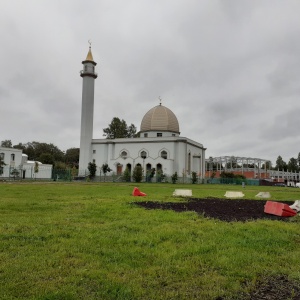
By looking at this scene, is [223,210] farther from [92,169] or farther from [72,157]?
[72,157]

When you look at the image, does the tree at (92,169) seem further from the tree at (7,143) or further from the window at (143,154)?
the tree at (7,143)

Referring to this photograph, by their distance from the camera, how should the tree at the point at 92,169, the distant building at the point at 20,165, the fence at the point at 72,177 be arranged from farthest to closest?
the distant building at the point at 20,165
the tree at the point at 92,169
the fence at the point at 72,177

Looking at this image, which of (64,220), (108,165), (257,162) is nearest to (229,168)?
(257,162)

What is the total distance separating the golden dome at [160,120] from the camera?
A: 6819 centimetres

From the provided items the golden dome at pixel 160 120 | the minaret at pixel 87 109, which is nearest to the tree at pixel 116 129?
the golden dome at pixel 160 120

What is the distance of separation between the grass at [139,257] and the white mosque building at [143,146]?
5438 cm

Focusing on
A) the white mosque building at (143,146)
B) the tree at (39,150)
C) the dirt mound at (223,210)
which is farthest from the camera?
the tree at (39,150)

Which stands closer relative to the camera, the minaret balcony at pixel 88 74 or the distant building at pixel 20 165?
the minaret balcony at pixel 88 74

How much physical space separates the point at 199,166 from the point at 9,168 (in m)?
38.0

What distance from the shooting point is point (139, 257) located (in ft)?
16.7

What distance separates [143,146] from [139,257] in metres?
60.6

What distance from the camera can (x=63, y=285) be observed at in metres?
3.89

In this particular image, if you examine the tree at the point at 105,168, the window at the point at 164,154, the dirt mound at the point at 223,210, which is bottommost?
the dirt mound at the point at 223,210

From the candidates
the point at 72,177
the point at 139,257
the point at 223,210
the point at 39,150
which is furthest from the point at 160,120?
the point at 139,257
